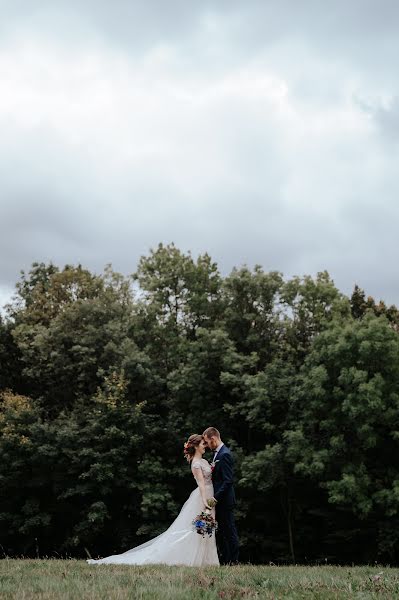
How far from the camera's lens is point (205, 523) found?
10.7 metres

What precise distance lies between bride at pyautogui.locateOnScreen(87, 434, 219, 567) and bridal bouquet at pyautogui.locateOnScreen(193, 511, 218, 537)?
0.17 metres

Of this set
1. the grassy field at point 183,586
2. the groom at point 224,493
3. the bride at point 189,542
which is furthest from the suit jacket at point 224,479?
the grassy field at point 183,586

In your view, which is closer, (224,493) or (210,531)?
(210,531)

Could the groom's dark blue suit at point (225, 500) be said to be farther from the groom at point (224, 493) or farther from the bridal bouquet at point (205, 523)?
the bridal bouquet at point (205, 523)

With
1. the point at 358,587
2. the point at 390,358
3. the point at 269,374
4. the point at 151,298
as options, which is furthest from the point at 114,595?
the point at 151,298

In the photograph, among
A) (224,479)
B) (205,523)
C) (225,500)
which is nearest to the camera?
(205,523)

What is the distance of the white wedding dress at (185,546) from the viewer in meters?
11.0

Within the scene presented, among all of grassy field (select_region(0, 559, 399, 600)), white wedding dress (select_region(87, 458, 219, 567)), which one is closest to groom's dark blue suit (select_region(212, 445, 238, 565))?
white wedding dress (select_region(87, 458, 219, 567))

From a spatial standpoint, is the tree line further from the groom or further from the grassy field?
the grassy field

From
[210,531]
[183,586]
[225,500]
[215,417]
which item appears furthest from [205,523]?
[215,417]

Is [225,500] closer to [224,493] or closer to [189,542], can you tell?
[224,493]

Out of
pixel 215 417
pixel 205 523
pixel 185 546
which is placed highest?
pixel 215 417

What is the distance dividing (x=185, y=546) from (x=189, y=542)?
0.31 feet

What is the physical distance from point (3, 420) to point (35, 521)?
5.09 meters
